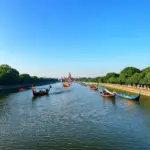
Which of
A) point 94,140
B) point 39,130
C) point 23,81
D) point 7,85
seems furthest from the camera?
point 23,81

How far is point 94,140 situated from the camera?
20.2 m

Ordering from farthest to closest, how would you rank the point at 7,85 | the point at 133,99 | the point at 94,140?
the point at 7,85 < the point at 133,99 < the point at 94,140

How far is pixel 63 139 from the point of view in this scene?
20797 mm

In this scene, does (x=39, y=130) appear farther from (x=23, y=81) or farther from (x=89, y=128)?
(x=23, y=81)

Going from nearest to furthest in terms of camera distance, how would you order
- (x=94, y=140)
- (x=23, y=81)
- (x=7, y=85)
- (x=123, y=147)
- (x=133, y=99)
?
(x=123, y=147), (x=94, y=140), (x=133, y=99), (x=7, y=85), (x=23, y=81)

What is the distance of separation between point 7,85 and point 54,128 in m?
98.1

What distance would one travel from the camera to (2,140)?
20906mm

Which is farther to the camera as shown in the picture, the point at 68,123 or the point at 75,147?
the point at 68,123

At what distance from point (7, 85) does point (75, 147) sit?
4122 inches

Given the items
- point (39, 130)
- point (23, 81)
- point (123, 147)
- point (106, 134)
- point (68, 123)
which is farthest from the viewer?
Result: point (23, 81)

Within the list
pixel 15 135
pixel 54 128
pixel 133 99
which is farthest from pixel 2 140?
pixel 133 99

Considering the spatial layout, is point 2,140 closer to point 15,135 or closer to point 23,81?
point 15,135

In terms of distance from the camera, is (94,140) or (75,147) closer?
(75,147)

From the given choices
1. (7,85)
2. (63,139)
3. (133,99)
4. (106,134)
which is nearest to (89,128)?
(106,134)
